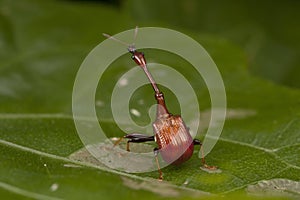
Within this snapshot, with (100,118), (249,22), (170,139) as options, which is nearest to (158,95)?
(170,139)

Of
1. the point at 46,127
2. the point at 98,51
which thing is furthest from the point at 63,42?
the point at 46,127

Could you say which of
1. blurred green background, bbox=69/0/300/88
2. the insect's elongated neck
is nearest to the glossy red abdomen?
the insect's elongated neck

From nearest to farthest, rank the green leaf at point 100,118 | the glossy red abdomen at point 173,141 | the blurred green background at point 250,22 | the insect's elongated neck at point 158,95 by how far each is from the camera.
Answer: the green leaf at point 100,118, the glossy red abdomen at point 173,141, the insect's elongated neck at point 158,95, the blurred green background at point 250,22

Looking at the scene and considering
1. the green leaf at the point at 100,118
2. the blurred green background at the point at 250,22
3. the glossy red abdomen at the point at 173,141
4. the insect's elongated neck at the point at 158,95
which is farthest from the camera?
the blurred green background at the point at 250,22

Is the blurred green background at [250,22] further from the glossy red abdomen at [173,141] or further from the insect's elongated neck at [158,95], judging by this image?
the glossy red abdomen at [173,141]

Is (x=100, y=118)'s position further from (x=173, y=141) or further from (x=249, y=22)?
(x=249, y=22)

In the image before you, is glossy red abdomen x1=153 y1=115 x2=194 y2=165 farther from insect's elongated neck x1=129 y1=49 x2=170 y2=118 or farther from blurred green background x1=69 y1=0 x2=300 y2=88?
blurred green background x1=69 y1=0 x2=300 y2=88

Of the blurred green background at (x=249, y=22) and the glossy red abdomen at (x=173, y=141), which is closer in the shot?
the glossy red abdomen at (x=173, y=141)

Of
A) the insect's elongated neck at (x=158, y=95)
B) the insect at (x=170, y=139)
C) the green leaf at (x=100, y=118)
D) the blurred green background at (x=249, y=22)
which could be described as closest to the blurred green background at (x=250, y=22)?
the blurred green background at (x=249, y=22)
